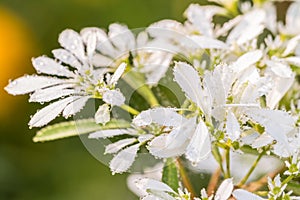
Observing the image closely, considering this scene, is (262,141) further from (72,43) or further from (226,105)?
(72,43)

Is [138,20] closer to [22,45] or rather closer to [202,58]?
[22,45]

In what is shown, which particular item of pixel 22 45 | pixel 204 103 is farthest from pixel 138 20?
pixel 204 103

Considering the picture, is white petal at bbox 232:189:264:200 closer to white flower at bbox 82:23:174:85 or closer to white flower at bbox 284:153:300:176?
white flower at bbox 284:153:300:176

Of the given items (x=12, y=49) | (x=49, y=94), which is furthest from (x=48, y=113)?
(x=12, y=49)

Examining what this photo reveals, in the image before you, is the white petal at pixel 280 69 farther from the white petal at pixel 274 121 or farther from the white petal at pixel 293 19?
the white petal at pixel 293 19

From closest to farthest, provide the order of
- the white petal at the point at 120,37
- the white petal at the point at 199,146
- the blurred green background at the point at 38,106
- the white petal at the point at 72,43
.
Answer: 1. the white petal at the point at 199,146
2. the white petal at the point at 72,43
3. the white petal at the point at 120,37
4. the blurred green background at the point at 38,106

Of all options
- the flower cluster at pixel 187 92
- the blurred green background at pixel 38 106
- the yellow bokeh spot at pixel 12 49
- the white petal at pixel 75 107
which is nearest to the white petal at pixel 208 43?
the flower cluster at pixel 187 92

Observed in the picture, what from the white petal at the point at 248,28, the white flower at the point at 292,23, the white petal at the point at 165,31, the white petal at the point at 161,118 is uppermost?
the white petal at the point at 165,31
